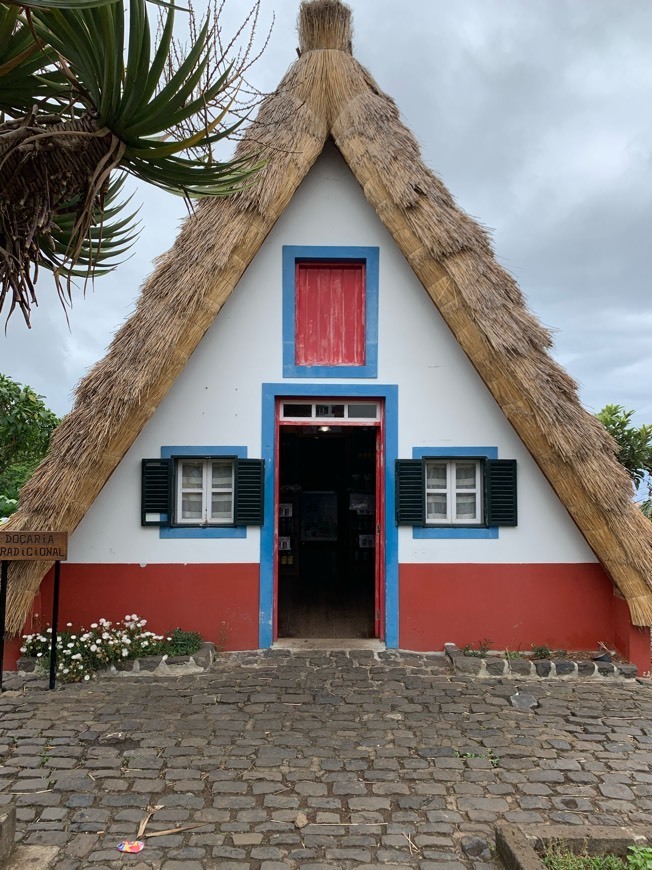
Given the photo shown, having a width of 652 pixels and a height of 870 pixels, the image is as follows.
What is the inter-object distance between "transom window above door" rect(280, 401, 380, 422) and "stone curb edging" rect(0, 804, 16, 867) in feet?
14.8

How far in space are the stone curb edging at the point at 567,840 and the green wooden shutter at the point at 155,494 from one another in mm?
4508

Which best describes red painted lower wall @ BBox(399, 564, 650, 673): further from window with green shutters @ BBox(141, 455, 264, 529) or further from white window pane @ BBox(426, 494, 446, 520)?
window with green shutters @ BBox(141, 455, 264, 529)

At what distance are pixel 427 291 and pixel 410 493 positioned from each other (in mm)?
2303

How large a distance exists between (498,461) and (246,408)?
2.97 meters

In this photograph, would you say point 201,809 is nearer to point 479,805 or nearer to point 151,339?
point 479,805

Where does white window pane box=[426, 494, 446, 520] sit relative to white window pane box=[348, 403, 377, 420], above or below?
below

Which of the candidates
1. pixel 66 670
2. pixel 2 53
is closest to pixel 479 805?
pixel 66 670

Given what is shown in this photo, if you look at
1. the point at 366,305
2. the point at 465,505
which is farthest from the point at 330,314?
the point at 465,505

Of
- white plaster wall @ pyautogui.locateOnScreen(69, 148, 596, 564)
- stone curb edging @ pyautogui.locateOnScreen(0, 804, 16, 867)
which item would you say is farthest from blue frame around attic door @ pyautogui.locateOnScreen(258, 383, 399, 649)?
stone curb edging @ pyautogui.locateOnScreen(0, 804, 16, 867)

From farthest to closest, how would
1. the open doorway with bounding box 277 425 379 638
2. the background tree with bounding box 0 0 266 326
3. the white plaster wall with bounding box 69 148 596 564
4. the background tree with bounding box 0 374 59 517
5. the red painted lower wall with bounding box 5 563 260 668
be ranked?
the background tree with bounding box 0 374 59 517 → the open doorway with bounding box 277 425 379 638 → the white plaster wall with bounding box 69 148 596 564 → the red painted lower wall with bounding box 5 563 260 668 → the background tree with bounding box 0 0 266 326

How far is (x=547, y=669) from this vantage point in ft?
19.6

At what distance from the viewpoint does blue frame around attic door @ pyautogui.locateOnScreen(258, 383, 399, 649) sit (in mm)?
6602

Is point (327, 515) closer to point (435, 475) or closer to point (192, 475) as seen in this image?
point (435, 475)

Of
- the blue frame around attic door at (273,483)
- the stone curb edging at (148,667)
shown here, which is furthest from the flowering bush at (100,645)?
the blue frame around attic door at (273,483)
